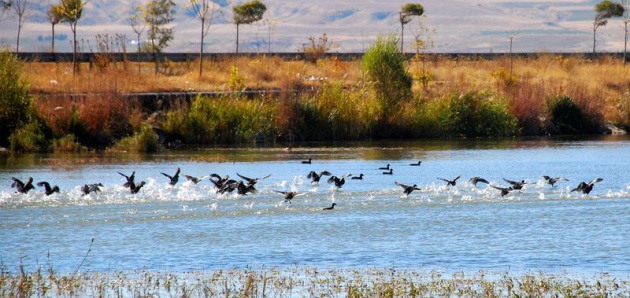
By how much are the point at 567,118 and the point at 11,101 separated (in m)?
26.9

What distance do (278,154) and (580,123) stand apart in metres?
20.5

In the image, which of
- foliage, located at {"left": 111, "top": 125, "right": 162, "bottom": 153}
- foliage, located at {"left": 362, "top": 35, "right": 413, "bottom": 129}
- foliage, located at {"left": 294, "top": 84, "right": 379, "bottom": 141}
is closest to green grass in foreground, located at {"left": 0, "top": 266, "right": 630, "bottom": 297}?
foliage, located at {"left": 111, "top": 125, "right": 162, "bottom": 153}

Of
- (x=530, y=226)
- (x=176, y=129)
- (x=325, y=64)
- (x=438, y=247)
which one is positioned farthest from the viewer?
(x=325, y=64)

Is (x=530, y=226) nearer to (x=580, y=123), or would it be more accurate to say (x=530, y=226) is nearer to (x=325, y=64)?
(x=580, y=123)

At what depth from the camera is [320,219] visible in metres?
23.2

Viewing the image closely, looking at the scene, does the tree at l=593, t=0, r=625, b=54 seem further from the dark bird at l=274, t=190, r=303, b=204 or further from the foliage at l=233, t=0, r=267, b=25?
the dark bird at l=274, t=190, r=303, b=204

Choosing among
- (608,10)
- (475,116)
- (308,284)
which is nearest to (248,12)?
(608,10)

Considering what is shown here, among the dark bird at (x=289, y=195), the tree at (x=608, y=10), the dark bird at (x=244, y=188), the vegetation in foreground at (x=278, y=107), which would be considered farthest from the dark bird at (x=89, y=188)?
the tree at (x=608, y=10)

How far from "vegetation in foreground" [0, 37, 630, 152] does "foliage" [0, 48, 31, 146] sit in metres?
0.04

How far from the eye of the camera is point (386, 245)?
19922 millimetres

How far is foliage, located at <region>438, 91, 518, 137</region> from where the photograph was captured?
164ft

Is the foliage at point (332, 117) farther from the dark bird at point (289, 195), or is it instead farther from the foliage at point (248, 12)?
the foliage at point (248, 12)

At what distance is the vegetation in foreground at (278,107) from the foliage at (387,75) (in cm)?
5

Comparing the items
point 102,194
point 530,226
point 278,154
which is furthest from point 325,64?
point 530,226
